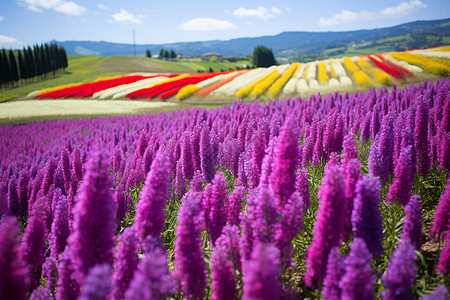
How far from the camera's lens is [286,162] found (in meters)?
2.63

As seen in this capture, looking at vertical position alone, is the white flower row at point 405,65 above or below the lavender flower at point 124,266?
above

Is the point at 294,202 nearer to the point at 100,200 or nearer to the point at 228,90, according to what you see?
the point at 100,200

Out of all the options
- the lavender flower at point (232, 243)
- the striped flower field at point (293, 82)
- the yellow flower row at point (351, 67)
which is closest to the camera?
the lavender flower at point (232, 243)

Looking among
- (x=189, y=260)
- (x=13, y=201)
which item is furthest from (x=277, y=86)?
(x=189, y=260)

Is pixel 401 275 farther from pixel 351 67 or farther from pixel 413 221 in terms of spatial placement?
pixel 351 67

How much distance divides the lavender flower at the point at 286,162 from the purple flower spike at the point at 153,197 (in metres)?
0.96

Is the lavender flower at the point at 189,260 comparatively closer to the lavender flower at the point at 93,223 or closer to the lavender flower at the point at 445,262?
the lavender flower at the point at 93,223

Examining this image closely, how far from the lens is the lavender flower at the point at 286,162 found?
2625 millimetres

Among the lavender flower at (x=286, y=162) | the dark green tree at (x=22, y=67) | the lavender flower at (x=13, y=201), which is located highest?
the dark green tree at (x=22, y=67)

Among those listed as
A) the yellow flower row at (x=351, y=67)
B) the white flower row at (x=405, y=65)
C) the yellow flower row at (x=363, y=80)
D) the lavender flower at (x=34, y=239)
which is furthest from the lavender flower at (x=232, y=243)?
the yellow flower row at (x=351, y=67)

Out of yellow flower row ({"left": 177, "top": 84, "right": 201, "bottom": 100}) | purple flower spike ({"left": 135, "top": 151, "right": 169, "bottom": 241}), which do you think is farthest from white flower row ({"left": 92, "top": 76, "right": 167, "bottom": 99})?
purple flower spike ({"left": 135, "top": 151, "right": 169, "bottom": 241})

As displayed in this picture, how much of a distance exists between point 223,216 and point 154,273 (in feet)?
4.43

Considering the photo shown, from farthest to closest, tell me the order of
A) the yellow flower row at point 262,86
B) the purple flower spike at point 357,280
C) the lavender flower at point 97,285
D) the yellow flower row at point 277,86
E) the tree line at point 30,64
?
the tree line at point 30,64 → the yellow flower row at point 262,86 → the yellow flower row at point 277,86 → the purple flower spike at point 357,280 → the lavender flower at point 97,285

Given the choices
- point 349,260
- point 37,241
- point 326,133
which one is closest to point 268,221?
point 349,260
